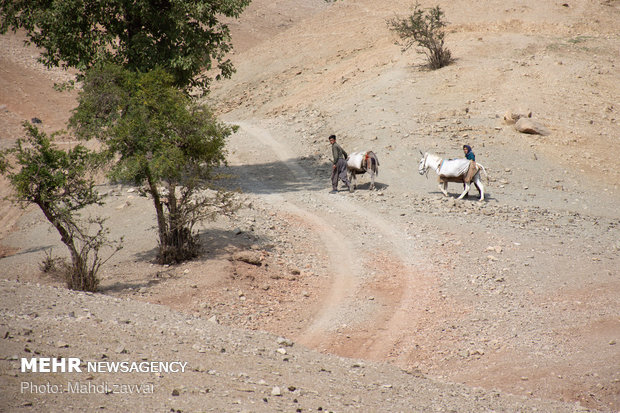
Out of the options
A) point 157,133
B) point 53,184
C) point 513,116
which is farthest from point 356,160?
point 53,184

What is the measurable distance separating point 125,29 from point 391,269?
1339cm

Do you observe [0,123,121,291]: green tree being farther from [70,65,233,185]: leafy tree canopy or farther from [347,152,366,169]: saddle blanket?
[347,152,366,169]: saddle blanket

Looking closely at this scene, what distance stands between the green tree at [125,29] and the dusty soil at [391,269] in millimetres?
4553

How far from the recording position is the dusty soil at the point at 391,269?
7.62 m

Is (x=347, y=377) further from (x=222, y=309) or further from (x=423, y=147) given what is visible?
(x=423, y=147)

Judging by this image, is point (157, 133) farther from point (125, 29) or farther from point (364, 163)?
point (125, 29)

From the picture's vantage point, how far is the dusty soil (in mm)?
7625

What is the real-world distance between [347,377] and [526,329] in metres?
3.94

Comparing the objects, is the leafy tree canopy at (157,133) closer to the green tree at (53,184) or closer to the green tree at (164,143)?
the green tree at (164,143)

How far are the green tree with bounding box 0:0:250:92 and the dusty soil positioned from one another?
455 centimetres

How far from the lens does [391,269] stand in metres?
12.8

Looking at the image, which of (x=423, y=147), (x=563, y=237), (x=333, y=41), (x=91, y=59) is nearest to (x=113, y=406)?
(x=563, y=237)

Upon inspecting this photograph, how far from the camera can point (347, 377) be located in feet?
26.0

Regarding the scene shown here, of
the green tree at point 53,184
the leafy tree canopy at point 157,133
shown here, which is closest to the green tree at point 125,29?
the leafy tree canopy at point 157,133
